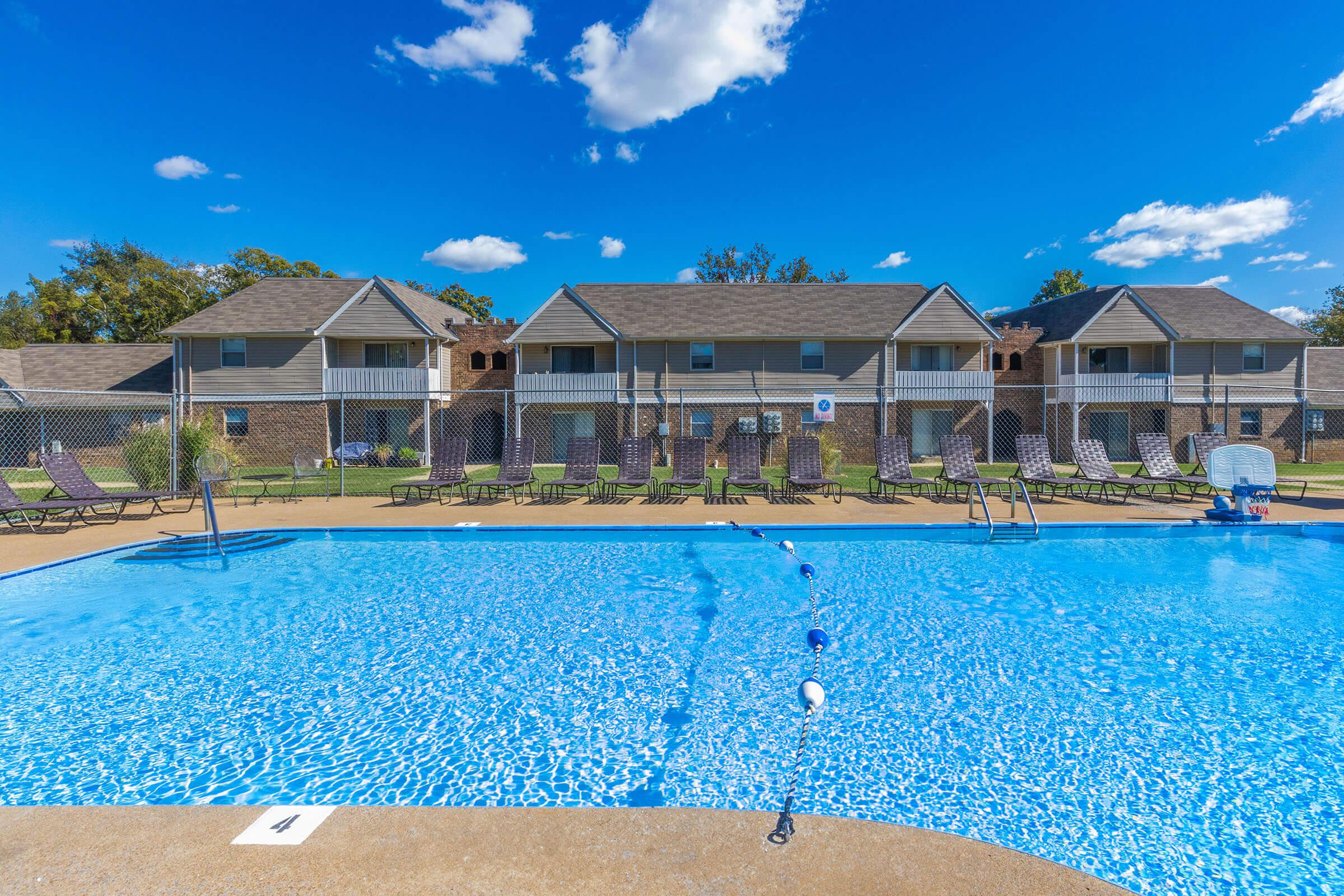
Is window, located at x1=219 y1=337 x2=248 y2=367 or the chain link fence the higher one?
window, located at x1=219 y1=337 x2=248 y2=367

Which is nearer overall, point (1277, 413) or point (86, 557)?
point (86, 557)

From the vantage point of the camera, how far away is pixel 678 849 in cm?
260

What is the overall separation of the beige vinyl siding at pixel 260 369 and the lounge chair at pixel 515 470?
13257 millimetres

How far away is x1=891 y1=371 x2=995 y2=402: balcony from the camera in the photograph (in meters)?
23.3

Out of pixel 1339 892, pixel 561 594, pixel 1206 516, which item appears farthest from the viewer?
pixel 1206 516

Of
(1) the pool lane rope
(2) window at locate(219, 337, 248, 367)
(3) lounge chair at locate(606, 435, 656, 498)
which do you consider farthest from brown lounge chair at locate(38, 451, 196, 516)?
(2) window at locate(219, 337, 248, 367)

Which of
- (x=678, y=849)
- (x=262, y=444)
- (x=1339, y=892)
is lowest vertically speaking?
(x=1339, y=892)

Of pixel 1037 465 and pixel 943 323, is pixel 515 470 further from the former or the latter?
pixel 943 323

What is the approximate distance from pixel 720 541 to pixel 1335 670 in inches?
264

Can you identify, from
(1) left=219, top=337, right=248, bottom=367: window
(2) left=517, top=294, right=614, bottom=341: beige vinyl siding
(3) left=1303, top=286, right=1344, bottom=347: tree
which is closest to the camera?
(2) left=517, top=294, right=614, bottom=341: beige vinyl siding

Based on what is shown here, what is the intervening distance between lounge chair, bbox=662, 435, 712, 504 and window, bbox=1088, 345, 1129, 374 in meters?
20.2

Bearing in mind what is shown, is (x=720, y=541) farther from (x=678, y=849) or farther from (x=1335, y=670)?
(x=678, y=849)

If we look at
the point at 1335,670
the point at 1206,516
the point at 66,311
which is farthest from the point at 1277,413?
the point at 66,311

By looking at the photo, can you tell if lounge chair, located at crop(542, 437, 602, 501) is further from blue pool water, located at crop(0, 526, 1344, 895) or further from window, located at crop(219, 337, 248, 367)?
window, located at crop(219, 337, 248, 367)
